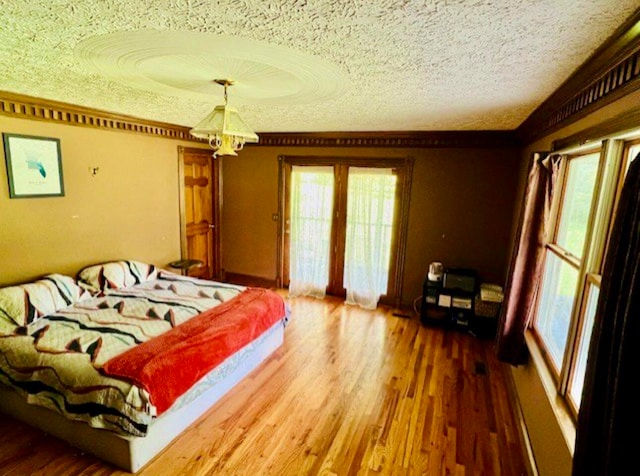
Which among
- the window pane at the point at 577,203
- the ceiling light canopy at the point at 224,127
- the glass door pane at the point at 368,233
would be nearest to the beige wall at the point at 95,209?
the ceiling light canopy at the point at 224,127

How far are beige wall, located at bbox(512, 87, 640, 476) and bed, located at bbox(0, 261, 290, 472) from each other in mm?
2101

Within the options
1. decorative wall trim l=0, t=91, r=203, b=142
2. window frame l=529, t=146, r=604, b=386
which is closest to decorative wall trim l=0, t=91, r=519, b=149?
decorative wall trim l=0, t=91, r=203, b=142

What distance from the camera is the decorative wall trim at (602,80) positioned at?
1271 millimetres

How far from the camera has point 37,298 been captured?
2.81 meters

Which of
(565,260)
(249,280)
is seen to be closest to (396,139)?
(565,260)

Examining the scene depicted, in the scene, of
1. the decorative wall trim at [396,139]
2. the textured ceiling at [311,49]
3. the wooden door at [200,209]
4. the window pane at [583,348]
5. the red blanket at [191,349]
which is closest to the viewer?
the textured ceiling at [311,49]

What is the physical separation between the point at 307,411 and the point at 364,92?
94.0 inches

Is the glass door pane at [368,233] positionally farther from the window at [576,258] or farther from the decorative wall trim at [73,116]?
the decorative wall trim at [73,116]

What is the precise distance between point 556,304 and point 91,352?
3164 millimetres

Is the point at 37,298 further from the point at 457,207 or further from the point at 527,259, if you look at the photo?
the point at 457,207

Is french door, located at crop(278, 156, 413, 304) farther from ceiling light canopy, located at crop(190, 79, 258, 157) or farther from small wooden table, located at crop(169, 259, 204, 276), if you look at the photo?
ceiling light canopy, located at crop(190, 79, 258, 157)

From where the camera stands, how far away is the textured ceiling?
1210mm

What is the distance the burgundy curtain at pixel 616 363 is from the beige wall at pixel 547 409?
50 centimetres

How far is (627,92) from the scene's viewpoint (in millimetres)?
1403
